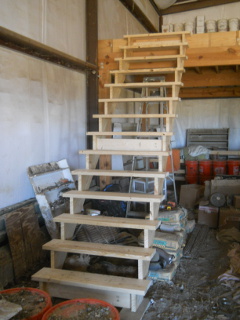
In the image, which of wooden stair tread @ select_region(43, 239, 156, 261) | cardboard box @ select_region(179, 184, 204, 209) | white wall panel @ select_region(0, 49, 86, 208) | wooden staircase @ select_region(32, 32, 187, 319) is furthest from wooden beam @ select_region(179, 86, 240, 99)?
wooden stair tread @ select_region(43, 239, 156, 261)

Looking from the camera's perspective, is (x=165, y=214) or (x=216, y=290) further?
(x=165, y=214)

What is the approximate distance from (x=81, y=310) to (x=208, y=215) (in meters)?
3.27

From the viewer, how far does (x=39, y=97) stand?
354 centimetres

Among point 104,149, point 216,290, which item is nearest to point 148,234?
point 216,290

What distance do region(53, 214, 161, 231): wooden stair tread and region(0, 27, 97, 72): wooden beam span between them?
5.98 feet

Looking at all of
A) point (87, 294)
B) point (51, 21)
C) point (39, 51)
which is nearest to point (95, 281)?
point (87, 294)

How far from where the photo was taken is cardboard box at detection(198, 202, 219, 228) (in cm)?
471

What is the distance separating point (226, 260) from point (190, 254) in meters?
0.43

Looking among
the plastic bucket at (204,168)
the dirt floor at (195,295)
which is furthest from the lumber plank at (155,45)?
the plastic bucket at (204,168)

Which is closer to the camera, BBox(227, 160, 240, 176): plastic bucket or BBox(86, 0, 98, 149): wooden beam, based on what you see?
BBox(86, 0, 98, 149): wooden beam

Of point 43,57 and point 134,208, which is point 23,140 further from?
point 134,208

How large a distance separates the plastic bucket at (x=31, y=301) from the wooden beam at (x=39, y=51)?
2252 mm

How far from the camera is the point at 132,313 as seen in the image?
245 centimetres

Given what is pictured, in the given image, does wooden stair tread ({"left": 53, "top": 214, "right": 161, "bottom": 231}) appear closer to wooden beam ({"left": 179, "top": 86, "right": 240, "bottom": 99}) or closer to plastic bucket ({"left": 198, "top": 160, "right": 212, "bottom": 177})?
plastic bucket ({"left": 198, "top": 160, "right": 212, "bottom": 177})
